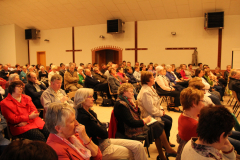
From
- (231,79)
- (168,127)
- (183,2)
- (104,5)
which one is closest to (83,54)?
(104,5)

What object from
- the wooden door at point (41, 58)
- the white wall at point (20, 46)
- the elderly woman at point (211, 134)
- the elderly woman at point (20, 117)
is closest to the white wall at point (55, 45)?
the wooden door at point (41, 58)

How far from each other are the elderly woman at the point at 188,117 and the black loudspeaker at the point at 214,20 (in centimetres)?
738

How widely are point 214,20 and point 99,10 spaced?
16.9 feet

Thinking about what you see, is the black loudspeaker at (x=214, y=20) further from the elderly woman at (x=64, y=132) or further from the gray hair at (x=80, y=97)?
the elderly woman at (x=64, y=132)

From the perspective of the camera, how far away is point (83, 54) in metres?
11.3

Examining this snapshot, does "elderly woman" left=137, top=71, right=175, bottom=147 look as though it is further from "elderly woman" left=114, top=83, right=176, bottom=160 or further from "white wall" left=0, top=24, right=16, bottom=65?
"white wall" left=0, top=24, right=16, bottom=65

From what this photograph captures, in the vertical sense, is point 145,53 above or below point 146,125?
above

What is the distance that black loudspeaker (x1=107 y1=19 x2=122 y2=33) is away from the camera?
9.70 metres

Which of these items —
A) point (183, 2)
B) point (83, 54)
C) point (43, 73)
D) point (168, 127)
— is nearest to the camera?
point (168, 127)

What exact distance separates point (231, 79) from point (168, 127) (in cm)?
245

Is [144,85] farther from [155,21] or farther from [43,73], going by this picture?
[155,21]

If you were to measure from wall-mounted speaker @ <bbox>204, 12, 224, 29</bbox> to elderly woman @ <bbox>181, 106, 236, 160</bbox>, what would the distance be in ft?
26.6

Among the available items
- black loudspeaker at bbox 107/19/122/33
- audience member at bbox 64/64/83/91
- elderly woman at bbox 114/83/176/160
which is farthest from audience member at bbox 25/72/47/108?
black loudspeaker at bbox 107/19/122/33

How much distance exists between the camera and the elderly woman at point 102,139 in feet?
6.35
